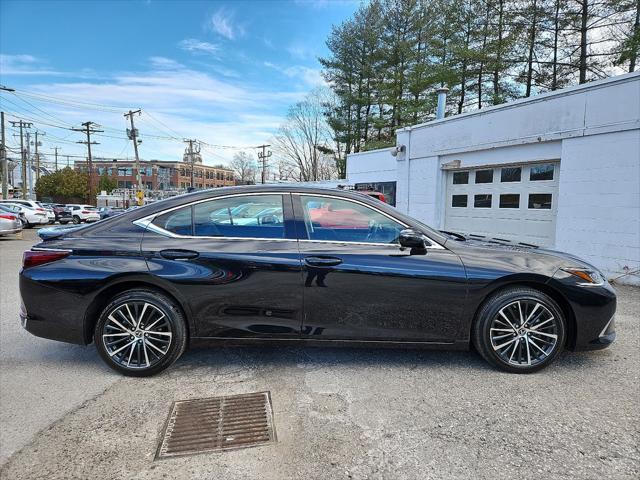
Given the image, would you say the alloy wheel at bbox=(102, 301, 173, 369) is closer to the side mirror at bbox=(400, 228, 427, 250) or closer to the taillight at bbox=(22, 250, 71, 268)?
the taillight at bbox=(22, 250, 71, 268)

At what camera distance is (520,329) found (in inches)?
120

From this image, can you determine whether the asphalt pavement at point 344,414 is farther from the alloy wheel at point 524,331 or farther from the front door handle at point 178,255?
the front door handle at point 178,255

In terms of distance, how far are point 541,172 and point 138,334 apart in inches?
342

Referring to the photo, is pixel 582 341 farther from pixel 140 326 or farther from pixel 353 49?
pixel 353 49

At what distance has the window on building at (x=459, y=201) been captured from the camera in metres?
10.5

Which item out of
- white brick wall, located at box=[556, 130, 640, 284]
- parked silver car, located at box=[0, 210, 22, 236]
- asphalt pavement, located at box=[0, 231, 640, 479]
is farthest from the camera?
parked silver car, located at box=[0, 210, 22, 236]

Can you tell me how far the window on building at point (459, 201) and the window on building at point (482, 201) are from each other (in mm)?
367

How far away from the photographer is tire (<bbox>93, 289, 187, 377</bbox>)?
9.98ft

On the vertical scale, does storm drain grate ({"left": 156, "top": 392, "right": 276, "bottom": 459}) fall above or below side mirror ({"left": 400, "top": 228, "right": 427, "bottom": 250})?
below

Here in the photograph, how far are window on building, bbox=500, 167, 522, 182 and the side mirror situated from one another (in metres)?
7.21

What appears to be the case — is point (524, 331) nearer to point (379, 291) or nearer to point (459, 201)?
point (379, 291)

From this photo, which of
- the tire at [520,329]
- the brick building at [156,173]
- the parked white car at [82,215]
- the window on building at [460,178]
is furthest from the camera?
the brick building at [156,173]

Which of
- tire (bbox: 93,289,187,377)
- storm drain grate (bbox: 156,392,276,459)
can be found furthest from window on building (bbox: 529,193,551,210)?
tire (bbox: 93,289,187,377)

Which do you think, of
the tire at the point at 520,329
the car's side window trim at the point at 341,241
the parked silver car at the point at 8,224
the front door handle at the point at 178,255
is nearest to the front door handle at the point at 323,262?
the car's side window trim at the point at 341,241
